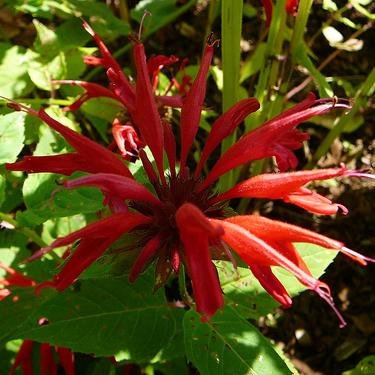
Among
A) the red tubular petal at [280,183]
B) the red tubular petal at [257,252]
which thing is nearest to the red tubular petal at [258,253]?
the red tubular petal at [257,252]

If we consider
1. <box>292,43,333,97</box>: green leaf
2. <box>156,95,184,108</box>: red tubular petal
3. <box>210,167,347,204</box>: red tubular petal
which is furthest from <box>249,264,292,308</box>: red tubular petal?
<box>156,95,184,108</box>: red tubular petal

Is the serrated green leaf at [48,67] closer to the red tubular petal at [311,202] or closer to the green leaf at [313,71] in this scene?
the green leaf at [313,71]

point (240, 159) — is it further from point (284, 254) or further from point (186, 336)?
point (186, 336)

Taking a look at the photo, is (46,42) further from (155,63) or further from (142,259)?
(142,259)

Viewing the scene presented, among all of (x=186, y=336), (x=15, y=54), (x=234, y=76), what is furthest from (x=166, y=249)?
(x=15, y=54)

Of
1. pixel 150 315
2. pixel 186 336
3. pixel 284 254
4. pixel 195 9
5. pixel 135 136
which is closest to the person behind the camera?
pixel 284 254

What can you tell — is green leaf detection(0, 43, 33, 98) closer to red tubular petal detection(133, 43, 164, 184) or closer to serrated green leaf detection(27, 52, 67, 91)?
serrated green leaf detection(27, 52, 67, 91)

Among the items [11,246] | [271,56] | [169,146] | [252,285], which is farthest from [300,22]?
[11,246]
